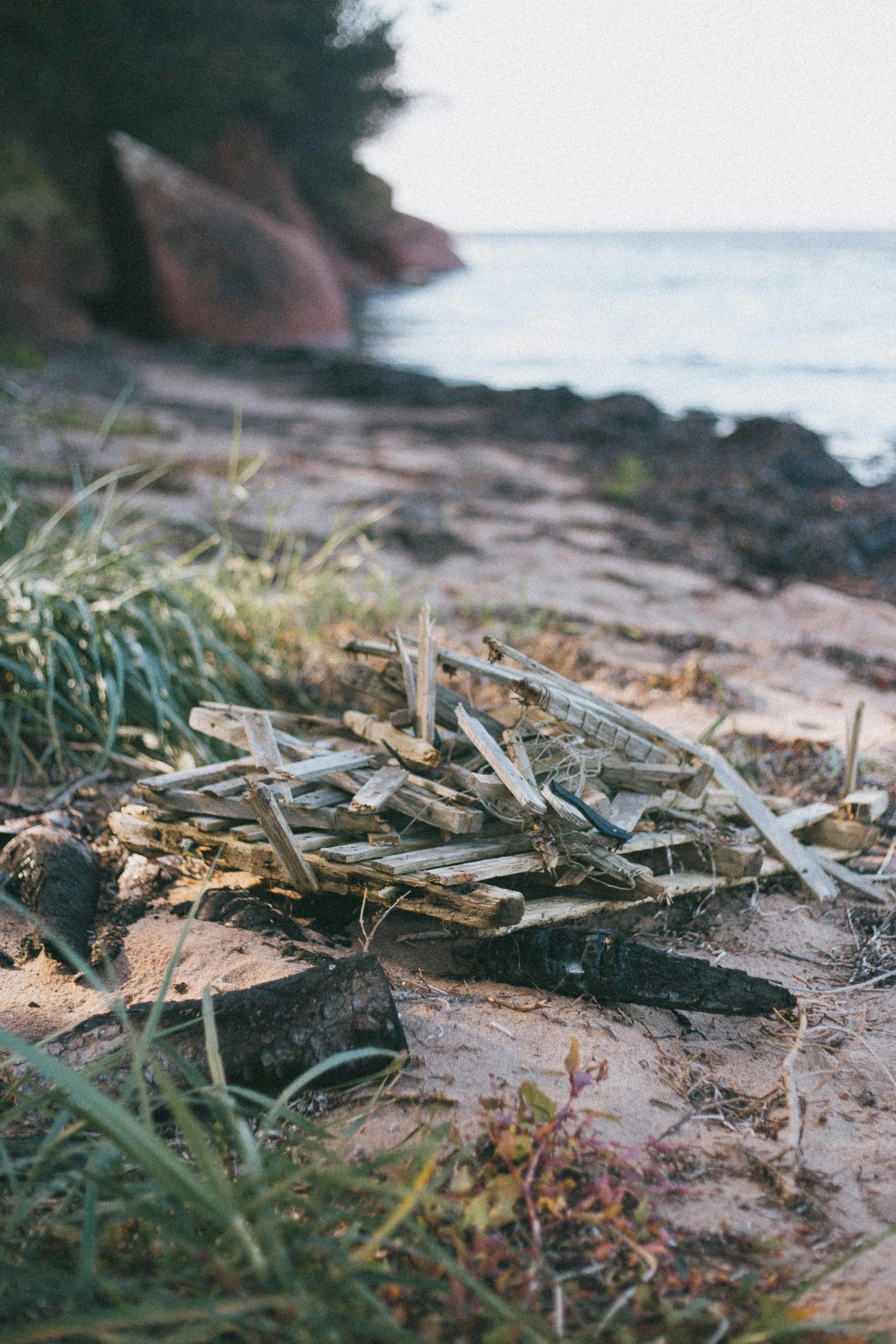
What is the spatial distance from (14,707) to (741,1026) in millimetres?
2637

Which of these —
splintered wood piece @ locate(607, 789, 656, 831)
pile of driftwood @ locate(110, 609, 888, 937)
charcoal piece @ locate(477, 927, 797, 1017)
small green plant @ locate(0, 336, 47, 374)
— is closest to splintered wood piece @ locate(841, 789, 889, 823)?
pile of driftwood @ locate(110, 609, 888, 937)

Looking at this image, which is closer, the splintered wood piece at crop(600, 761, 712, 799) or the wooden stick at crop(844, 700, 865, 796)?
the splintered wood piece at crop(600, 761, 712, 799)

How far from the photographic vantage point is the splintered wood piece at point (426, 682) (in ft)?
8.38

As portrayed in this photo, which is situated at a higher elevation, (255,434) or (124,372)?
(124,372)

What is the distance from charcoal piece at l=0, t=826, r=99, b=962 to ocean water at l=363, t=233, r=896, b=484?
8.35 meters

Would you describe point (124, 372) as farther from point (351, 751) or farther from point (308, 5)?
point (308, 5)

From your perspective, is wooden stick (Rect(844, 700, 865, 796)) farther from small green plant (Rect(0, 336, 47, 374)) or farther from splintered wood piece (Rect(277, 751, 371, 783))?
small green plant (Rect(0, 336, 47, 374))

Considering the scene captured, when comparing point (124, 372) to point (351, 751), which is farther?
point (124, 372)

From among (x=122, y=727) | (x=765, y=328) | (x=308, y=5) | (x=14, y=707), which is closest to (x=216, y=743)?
(x=122, y=727)

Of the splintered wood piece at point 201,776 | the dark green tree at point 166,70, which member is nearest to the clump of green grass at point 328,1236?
the splintered wood piece at point 201,776

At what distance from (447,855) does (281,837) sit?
0.42m

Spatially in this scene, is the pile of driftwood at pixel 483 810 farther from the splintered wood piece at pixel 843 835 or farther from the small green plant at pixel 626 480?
the small green plant at pixel 626 480

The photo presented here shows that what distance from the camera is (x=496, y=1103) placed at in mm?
1733

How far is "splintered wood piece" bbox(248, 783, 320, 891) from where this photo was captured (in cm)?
221
